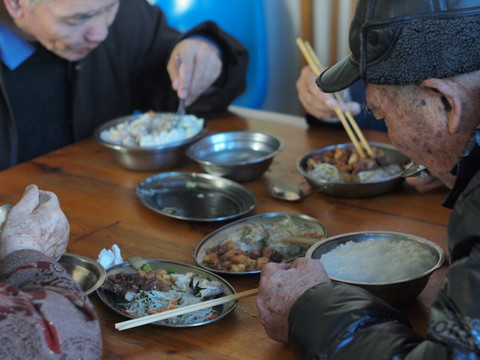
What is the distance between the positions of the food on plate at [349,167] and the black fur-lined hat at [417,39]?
0.90 m

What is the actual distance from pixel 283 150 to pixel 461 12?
1495 millimetres

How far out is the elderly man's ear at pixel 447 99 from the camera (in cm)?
115

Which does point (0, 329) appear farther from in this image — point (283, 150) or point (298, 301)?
point (283, 150)

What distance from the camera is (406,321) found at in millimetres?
1225

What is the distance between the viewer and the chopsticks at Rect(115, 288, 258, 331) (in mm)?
1295

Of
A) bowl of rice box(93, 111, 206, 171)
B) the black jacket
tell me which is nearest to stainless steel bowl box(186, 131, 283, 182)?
bowl of rice box(93, 111, 206, 171)

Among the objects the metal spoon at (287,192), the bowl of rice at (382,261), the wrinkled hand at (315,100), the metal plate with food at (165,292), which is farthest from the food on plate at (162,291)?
the wrinkled hand at (315,100)

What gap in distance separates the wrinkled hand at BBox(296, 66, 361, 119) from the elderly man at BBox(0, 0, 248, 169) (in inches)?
19.2

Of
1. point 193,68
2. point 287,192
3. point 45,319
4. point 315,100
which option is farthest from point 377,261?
point 193,68

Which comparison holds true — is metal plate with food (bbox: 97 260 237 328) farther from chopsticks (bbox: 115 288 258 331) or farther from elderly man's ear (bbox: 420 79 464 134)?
elderly man's ear (bbox: 420 79 464 134)

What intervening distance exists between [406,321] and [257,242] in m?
0.60

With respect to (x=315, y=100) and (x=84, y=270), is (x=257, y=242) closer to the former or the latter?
(x=84, y=270)

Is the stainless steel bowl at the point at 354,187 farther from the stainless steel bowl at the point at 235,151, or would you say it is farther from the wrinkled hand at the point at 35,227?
the wrinkled hand at the point at 35,227

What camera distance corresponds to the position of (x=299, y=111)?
190 inches
